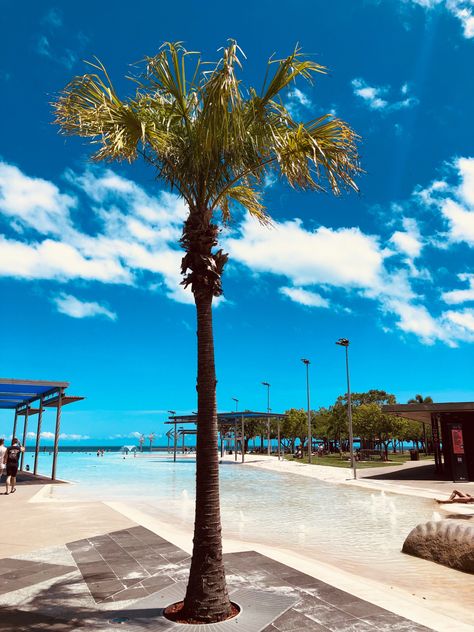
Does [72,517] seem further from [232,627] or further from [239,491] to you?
[239,491]

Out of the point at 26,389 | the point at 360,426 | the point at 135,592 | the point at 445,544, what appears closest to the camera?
the point at 135,592

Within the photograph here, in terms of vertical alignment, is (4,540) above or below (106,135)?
below

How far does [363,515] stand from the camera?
47.2 ft

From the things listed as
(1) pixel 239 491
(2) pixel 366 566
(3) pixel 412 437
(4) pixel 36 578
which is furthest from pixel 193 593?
(3) pixel 412 437

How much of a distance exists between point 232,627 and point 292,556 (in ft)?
12.2

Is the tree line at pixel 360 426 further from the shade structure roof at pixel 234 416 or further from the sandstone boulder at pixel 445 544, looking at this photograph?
the sandstone boulder at pixel 445 544

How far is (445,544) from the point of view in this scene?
859 cm

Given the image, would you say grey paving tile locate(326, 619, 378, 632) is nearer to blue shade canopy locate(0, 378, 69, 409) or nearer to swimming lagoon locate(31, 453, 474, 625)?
swimming lagoon locate(31, 453, 474, 625)

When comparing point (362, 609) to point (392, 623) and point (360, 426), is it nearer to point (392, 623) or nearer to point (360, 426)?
point (392, 623)

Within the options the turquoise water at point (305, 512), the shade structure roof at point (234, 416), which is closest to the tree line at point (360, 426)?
the shade structure roof at point (234, 416)

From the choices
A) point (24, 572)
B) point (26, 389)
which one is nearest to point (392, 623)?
point (24, 572)

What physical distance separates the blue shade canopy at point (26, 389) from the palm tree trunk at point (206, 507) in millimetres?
16974

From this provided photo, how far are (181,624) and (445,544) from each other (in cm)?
555

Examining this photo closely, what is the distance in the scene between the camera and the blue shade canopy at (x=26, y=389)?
20.6 metres
